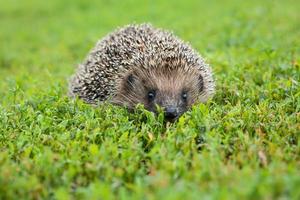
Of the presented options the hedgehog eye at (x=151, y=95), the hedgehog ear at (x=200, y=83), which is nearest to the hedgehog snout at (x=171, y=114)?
the hedgehog eye at (x=151, y=95)

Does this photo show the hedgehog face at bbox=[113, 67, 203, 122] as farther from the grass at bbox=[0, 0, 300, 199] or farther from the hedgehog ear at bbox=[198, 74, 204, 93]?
the grass at bbox=[0, 0, 300, 199]

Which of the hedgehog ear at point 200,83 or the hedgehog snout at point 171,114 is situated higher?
the hedgehog ear at point 200,83

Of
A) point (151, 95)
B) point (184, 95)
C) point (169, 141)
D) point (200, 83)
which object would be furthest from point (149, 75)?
point (169, 141)

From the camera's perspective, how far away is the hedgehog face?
6644 millimetres

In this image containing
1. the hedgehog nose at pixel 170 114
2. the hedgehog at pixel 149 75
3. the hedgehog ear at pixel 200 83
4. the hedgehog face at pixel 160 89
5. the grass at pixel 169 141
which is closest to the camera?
the grass at pixel 169 141

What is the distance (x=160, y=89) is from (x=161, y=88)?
0.02 m

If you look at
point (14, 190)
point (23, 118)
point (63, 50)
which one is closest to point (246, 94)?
point (23, 118)

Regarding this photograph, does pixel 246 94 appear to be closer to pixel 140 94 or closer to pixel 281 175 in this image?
pixel 140 94

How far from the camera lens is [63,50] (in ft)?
40.3

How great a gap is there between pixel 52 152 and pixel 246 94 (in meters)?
2.67

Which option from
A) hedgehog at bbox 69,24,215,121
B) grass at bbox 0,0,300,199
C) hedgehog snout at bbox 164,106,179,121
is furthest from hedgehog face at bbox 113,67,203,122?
grass at bbox 0,0,300,199

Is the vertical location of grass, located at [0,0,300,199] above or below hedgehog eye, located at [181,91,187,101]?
below

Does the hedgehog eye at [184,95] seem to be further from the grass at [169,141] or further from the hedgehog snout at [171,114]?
the hedgehog snout at [171,114]

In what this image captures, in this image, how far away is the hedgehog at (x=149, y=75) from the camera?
22.2 ft
